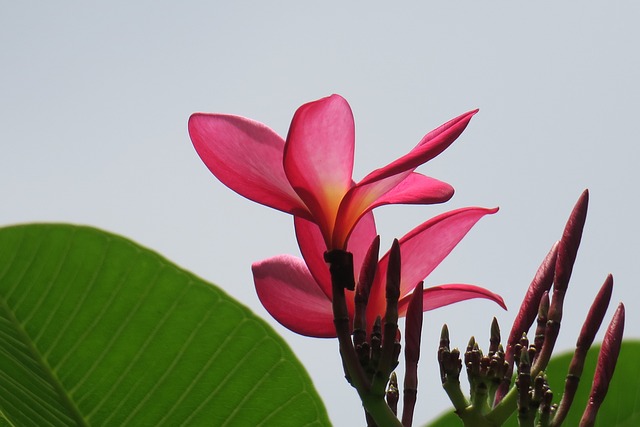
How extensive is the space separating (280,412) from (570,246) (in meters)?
0.29

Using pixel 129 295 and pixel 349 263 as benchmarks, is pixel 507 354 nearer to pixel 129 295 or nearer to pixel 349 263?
pixel 349 263

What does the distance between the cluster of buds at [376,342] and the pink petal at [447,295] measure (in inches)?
2.8

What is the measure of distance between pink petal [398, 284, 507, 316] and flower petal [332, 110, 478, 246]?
81 millimetres

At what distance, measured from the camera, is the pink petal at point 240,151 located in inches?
27.9

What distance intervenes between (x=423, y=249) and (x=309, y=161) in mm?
133

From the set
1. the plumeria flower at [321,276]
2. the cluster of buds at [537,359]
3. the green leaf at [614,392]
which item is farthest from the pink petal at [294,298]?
the green leaf at [614,392]

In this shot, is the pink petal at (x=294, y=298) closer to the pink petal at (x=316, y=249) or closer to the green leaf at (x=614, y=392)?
→ the pink petal at (x=316, y=249)

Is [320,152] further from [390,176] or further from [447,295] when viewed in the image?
[447,295]

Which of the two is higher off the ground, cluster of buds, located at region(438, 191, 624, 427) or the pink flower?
the pink flower

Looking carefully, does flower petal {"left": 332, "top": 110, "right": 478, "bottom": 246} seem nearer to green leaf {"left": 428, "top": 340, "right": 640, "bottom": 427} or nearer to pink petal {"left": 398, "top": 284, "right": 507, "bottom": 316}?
pink petal {"left": 398, "top": 284, "right": 507, "bottom": 316}

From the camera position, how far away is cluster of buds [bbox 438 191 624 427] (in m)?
0.65

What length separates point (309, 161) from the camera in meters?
0.70

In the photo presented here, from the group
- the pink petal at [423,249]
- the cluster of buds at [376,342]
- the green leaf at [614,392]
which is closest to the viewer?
the cluster of buds at [376,342]

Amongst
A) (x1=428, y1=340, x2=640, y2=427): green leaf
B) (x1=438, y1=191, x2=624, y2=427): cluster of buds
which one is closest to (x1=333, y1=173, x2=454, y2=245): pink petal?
(x1=438, y1=191, x2=624, y2=427): cluster of buds
